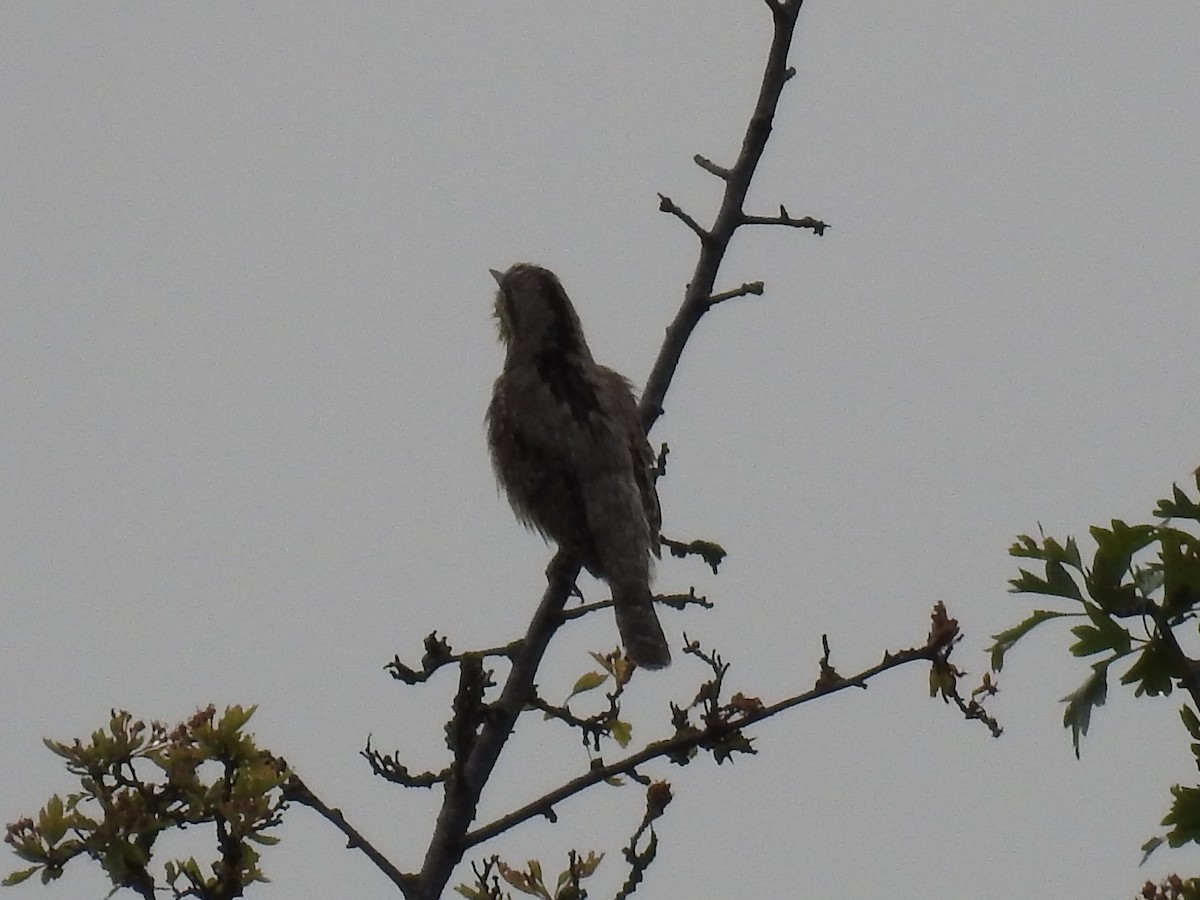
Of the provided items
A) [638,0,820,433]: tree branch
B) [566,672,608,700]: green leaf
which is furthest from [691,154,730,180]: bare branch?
[566,672,608,700]: green leaf

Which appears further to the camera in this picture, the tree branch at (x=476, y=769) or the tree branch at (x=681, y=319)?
the tree branch at (x=681, y=319)

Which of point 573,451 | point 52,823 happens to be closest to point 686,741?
point 52,823

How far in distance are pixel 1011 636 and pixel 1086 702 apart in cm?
29

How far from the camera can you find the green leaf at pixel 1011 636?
379cm

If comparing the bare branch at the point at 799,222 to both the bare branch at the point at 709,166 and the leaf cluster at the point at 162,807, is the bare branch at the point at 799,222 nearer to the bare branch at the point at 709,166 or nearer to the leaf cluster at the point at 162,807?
the bare branch at the point at 709,166

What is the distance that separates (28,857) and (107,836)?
0.25 metres

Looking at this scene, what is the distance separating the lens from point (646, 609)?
6.26 metres

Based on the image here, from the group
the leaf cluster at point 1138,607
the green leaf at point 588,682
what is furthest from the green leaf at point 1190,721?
the green leaf at point 588,682

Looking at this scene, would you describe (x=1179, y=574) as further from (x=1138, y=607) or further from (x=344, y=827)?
(x=344, y=827)

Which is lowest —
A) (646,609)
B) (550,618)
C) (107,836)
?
(107,836)

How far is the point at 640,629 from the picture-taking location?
612 centimetres

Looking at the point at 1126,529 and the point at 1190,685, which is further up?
the point at 1126,529

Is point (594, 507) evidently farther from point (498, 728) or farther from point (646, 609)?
point (498, 728)

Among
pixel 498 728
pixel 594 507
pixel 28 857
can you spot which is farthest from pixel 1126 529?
pixel 594 507
